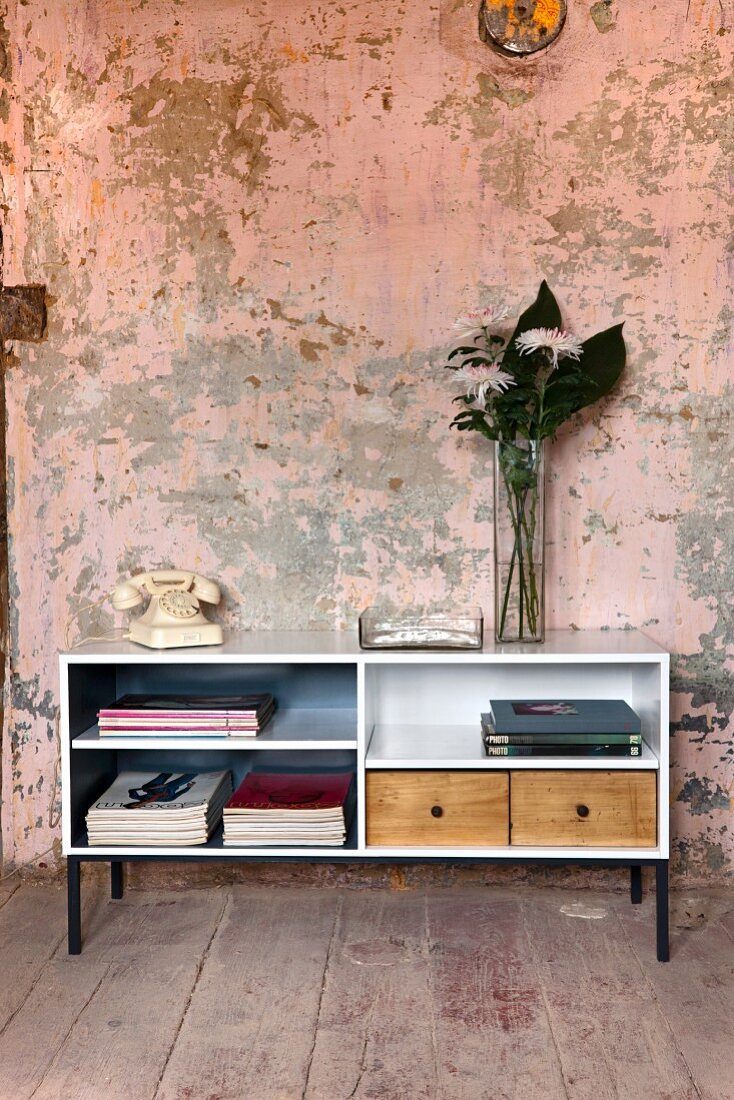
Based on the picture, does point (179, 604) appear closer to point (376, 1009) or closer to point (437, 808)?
point (437, 808)

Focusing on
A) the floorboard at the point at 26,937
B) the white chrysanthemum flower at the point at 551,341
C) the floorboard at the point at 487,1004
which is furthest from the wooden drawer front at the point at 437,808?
the white chrysanthemum flower at the point at 551,341

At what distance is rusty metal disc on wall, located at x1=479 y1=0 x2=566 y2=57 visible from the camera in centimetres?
290

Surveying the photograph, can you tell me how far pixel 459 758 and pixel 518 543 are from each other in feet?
2.08

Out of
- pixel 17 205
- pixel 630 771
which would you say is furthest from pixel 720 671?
pixel 17 205

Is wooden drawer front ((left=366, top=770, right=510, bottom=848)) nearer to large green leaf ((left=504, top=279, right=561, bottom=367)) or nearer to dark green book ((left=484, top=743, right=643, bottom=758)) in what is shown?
dark green book ((left=484, top=743, right=643, bottom=758))

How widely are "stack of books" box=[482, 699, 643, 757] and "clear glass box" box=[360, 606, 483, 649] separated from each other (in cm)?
24

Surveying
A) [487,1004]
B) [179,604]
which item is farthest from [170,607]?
[487,1004]

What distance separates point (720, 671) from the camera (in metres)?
2.95

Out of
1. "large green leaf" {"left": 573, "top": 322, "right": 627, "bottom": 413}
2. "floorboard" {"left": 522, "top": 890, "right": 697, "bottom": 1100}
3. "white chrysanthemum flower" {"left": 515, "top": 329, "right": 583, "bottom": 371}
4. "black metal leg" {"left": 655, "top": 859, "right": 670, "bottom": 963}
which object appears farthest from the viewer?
"large green leaf" {"left": 573, "top": 322, "right": 627, "bottom": 413}

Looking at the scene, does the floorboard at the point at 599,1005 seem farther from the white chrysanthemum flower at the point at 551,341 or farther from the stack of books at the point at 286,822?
the white chrysanthemum flower at the point at 551,341

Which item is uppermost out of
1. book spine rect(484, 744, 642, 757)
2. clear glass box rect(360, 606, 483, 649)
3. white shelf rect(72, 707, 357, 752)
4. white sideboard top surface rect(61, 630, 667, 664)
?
clear glass box rect(360, 606, 483, 649)

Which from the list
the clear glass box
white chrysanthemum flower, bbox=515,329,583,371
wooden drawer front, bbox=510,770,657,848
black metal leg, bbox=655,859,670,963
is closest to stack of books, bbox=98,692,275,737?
the clear glass box

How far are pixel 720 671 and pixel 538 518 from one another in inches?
30.3

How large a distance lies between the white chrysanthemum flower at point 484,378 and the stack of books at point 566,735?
89cm
